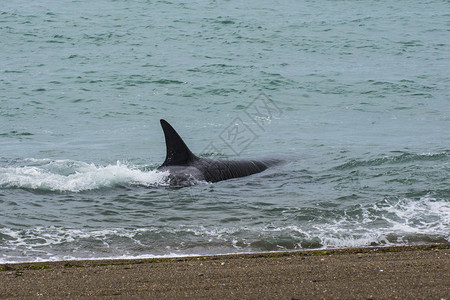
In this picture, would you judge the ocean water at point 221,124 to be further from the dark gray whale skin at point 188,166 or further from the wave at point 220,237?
the dark gray whale skin at point 188,166

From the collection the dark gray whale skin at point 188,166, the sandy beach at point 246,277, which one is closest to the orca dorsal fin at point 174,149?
the dark gray whale skin at point 188,166

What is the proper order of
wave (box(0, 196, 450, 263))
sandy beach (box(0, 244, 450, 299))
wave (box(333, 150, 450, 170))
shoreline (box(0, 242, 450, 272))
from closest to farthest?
sandy beach (box(0, 244, 450, 299)) < shoreline (box(0, 242, 450, 272)) < wave (box(0, 196, 450, 263)) < wave (box(333, 150, 450, 170))

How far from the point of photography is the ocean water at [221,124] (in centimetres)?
888

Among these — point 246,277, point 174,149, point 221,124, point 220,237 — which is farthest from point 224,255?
point 221,124

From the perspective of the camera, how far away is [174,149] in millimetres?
11633

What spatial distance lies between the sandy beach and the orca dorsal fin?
4333 millimetres

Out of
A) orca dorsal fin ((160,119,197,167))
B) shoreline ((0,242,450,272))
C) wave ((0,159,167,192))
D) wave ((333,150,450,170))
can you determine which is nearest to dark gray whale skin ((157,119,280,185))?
orca dorsal fin ((160,119,197,167))

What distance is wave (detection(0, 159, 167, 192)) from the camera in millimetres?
11281

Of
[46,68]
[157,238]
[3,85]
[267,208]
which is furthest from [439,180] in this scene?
[46,68]

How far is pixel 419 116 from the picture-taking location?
19.0 meters

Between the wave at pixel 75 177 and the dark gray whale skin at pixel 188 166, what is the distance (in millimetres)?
244

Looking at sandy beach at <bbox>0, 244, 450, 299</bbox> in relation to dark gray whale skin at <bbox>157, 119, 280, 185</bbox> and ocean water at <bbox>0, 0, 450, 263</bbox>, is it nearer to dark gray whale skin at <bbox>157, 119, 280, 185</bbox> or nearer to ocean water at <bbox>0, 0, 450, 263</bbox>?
ocean water at <bbox>0, 0, 450, 263</bbox>

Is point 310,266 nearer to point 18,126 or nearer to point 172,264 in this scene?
point 172,264

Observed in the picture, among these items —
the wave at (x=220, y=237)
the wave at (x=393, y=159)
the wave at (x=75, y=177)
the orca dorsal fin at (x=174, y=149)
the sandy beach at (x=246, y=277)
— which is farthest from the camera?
the wave at (x=393, y=159)
